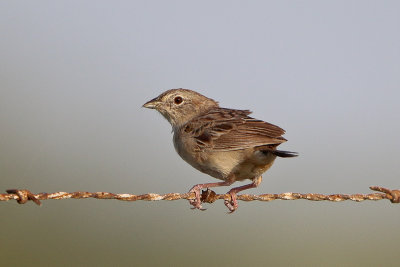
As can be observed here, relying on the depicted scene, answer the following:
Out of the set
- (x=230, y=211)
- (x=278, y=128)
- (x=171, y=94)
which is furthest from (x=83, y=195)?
(x=171, y=94)

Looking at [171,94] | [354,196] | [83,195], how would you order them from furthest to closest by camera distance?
[171,94] → [354,196] → [83,195]

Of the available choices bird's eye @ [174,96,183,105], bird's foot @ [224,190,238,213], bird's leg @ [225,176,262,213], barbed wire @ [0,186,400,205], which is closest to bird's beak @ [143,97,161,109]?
bird's eye @ [174,96,183,105]

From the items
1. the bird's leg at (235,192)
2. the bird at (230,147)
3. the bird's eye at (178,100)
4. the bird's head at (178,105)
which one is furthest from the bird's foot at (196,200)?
the bird's eye at (178,100)

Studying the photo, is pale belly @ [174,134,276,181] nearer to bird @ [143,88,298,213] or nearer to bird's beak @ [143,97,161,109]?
bird @ [143,88,298,213]

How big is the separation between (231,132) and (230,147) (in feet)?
0.80

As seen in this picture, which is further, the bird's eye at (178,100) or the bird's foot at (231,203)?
the bird's eye at (178,100)

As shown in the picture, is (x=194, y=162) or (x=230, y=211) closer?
(x=230, y=211)

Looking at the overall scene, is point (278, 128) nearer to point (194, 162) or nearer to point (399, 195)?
point (194, 162)

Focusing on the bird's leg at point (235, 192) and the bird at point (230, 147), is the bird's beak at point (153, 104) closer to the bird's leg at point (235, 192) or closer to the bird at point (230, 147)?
the bird at point (230, 147)

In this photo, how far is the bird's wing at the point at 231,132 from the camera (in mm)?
6465

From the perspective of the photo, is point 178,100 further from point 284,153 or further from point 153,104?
point 284,153

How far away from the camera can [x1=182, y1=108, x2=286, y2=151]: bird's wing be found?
6.46 meters

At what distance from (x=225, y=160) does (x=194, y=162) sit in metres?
0.38

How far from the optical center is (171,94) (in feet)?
26.6
